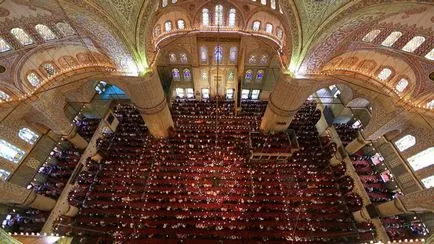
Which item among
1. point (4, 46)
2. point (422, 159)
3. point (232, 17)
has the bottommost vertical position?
point (422, 159)

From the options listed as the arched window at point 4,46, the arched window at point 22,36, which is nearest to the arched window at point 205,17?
the arched window at point 22,36

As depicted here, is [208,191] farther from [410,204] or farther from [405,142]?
[405,142]

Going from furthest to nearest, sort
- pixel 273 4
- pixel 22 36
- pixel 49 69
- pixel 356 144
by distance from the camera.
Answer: pixel 356 144 → pixel 273 4 → pixel 49 69 → pixel 22 36

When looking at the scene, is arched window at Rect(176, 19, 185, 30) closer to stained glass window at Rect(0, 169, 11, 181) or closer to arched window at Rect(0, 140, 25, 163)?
arched window at Rect(0, 140, 25, 163)

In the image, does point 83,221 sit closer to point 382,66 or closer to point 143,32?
point 143,32

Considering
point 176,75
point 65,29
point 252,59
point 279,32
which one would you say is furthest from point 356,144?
point 65,29

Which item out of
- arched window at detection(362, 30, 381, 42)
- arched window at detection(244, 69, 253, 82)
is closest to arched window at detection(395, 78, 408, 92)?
arched window at detection(362, 30, 381, 42)

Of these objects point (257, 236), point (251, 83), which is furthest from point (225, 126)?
point (257, 236)
